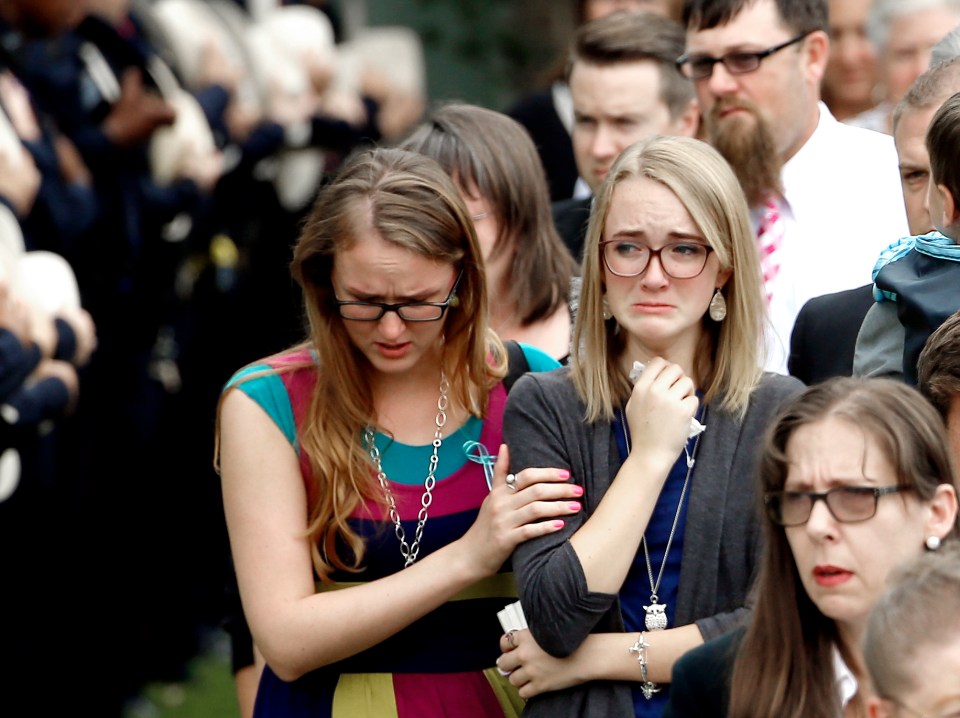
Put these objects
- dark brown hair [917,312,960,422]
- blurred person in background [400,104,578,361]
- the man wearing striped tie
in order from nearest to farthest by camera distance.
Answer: dark brown hair [917,312,960,422], blurred person in background [400,104,578,361], the man wearing striped tie

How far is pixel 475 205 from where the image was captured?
3836 millimetres

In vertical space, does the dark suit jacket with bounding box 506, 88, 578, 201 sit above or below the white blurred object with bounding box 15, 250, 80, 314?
above

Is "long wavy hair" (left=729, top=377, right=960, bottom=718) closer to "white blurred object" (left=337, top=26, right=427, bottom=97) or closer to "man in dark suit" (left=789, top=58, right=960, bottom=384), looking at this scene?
"man in dark suit" (left=789, top=58, right=960, bottom=384)

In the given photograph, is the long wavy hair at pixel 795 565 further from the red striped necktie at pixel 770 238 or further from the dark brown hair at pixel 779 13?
the dark brown hair at pixel 779 13

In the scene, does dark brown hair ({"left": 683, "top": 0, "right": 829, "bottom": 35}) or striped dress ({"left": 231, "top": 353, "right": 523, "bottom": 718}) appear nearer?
striped dress ({"left": 231, "top": 353, "right": 523, "bottom": 718})

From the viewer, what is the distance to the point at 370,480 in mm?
3021

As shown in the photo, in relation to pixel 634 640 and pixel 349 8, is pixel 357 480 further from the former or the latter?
pixel 349 8

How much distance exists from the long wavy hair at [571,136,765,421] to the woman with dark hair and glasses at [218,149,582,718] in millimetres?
200

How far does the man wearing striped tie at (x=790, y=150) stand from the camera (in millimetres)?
3945

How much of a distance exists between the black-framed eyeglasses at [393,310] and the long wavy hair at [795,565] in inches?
28.3

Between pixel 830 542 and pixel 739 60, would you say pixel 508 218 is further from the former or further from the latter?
pixel 830 542

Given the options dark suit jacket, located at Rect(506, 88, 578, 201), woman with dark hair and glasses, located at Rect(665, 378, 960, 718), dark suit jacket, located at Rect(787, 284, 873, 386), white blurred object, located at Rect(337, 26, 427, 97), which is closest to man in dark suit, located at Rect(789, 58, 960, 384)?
dark suit jacket, located at Rect(787, 284, 873, 386)

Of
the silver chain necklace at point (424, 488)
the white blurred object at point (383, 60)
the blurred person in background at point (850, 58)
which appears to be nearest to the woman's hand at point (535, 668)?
the silver chain necklace at point (424, 488)

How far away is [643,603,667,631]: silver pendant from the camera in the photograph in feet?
9.11
